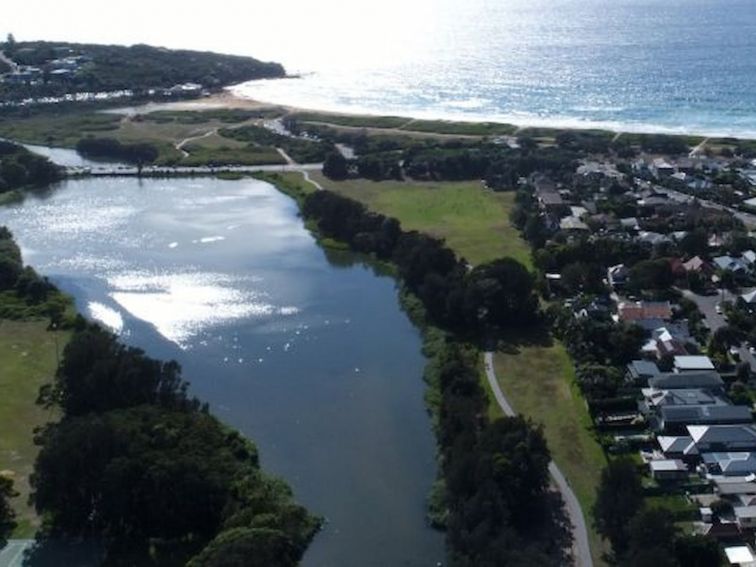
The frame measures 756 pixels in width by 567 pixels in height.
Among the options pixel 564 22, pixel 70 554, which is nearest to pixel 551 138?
pixel 70 554

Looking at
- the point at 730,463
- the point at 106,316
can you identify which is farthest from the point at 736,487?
the point at 106,316

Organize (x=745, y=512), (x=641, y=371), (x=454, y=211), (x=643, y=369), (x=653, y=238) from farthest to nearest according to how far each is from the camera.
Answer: (x=454, y=211), (x=653, y=238), (x=643, y=369), (x=641, y=371), (x=745, y=512)

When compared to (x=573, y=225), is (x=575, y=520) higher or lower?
lower

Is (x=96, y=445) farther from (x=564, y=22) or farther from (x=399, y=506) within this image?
(x=564, y=22)

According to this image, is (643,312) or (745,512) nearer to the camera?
(745,512)

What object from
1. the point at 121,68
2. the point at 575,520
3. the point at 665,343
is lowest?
the point at 575,520

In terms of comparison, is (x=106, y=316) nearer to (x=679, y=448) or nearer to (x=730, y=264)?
(x=679, y=448)
